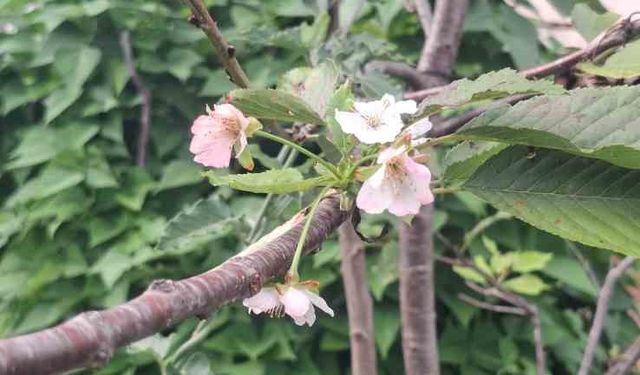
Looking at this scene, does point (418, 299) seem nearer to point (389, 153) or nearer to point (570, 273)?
point (389, 153)

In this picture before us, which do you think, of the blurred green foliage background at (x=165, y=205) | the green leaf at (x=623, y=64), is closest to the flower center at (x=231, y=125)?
the green leaf at (x=623, y=64)

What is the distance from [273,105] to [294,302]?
11 cm

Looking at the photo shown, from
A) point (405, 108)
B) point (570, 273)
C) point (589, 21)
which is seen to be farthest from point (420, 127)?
point (570, 273)

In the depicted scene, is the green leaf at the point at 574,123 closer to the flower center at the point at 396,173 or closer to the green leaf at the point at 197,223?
the flower center at the point at 396,173

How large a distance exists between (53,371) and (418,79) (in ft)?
1.98

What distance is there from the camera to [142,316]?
0.74 ft

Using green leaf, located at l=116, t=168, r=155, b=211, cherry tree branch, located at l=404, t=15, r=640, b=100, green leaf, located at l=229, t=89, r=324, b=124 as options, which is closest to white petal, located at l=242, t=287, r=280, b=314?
green leaf, located at l=229, t=89, r=324, b=124

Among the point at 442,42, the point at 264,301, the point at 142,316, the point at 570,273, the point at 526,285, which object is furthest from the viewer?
the point at 570,273

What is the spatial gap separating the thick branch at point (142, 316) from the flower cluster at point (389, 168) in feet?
0.14

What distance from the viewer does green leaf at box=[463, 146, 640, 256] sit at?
37 cm

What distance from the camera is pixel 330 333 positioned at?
1.24 meters

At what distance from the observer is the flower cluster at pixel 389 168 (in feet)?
1.14

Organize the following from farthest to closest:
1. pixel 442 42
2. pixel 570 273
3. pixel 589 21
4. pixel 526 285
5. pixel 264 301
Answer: pixel 570 273 < pixel 526 285 < pixel 442 42 < pixel 589 21 < pixel 264 301

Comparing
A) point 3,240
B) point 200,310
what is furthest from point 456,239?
point 200,310
